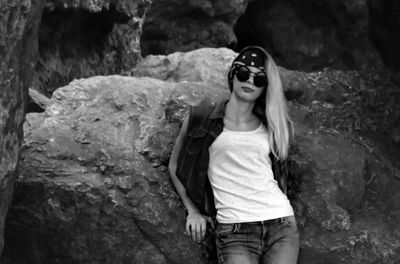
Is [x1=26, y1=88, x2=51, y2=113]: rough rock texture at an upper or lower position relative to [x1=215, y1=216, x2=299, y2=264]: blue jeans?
upper

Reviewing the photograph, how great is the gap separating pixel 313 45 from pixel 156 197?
243 inches

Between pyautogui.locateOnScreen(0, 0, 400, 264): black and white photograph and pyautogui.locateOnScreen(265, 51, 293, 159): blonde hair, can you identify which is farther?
pyautogui.locateOnScreen(265, 51, 293, 159): blonde hair

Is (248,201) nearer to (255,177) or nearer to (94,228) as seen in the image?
(255,177)

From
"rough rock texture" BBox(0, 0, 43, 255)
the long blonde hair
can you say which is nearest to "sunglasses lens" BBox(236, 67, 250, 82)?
the long blonde hair

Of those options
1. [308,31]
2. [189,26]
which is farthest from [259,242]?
[308,31]

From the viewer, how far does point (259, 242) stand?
4.04 m

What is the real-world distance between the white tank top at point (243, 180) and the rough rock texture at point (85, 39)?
7.73ft

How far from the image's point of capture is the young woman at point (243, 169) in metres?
4.05

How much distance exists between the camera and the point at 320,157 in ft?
15.4

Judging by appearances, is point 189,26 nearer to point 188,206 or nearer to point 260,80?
point 260,80

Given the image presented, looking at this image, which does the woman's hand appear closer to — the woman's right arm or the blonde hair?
the woman's right arm

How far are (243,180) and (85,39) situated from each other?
307cm

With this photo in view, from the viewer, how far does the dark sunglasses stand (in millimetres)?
4297

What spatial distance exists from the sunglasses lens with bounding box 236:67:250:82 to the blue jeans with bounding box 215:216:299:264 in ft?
2.95
